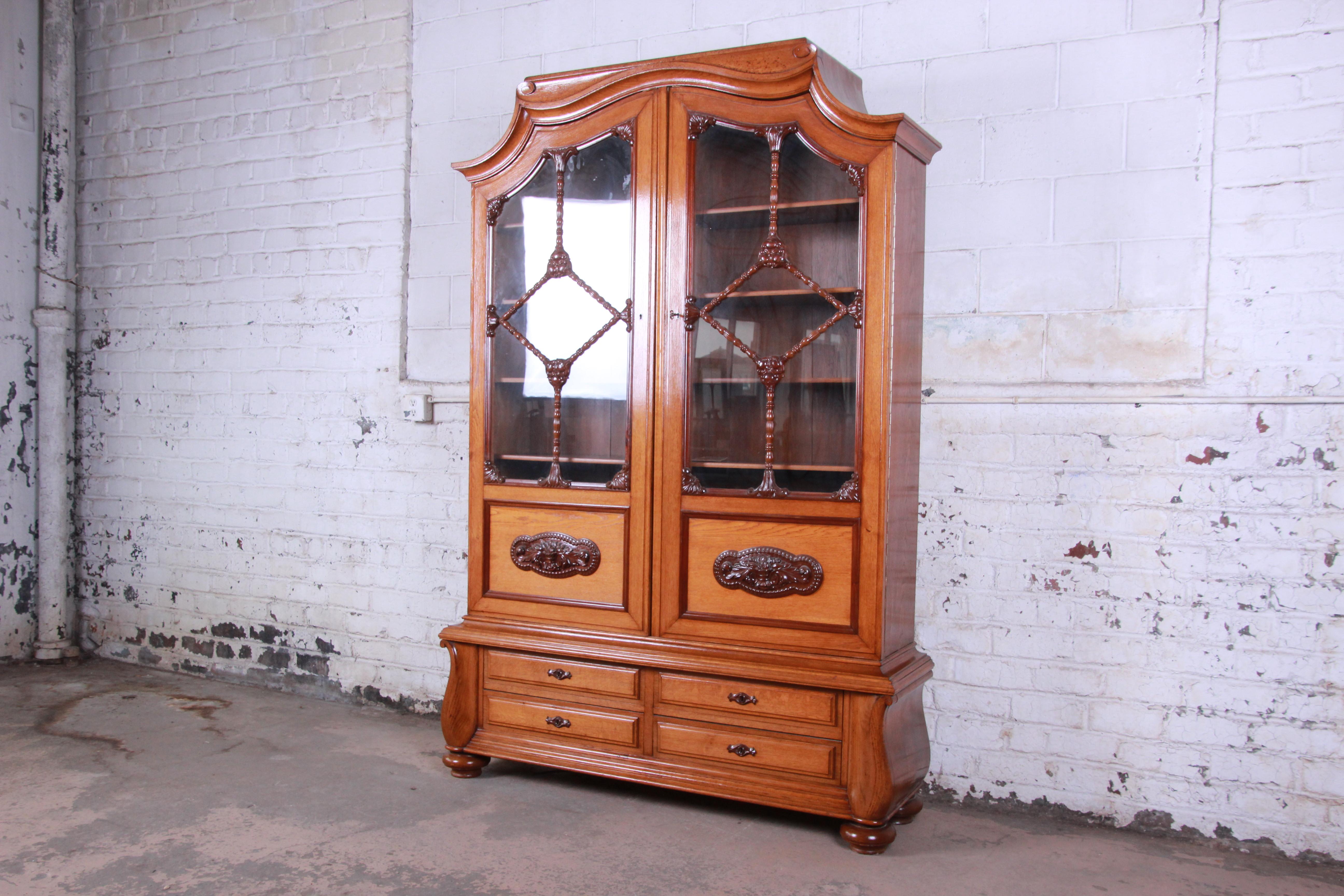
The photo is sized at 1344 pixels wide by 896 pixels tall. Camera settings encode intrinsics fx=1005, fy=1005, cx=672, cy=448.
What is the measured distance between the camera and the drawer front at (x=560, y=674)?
9.98 feet

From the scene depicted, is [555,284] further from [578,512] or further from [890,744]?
[890,744]

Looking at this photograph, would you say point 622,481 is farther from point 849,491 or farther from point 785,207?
point 785,207

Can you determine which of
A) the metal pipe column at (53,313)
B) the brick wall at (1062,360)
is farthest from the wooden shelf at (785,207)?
the metal pipe column at (53,313)

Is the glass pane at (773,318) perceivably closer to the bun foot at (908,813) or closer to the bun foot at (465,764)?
the bun foot at (908,813)

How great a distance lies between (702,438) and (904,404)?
A: 0.59 meters

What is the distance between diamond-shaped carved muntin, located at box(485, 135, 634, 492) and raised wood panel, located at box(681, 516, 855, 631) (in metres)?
0.35

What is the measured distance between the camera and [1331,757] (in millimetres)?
2730

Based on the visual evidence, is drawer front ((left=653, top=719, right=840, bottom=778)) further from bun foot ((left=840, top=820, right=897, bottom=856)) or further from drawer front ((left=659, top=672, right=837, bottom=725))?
bun foot ((left=840, top=820, right=897, bottom=856))

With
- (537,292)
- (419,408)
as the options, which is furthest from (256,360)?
(537,292)

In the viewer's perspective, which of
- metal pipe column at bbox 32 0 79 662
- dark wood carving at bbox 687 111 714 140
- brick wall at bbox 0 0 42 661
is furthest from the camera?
metal pipe column at bbox 32 0 79 662

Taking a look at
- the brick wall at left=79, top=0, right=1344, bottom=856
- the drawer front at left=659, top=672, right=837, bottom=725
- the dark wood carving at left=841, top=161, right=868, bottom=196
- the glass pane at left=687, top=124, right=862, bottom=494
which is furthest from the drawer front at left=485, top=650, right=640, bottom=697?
the dark wood carving at left=841, top=161, right=868, bottom=196

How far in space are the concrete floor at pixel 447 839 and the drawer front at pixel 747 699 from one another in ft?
1.12

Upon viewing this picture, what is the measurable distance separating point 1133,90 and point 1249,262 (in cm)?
60

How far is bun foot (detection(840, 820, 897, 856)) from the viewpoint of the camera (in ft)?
8.98
